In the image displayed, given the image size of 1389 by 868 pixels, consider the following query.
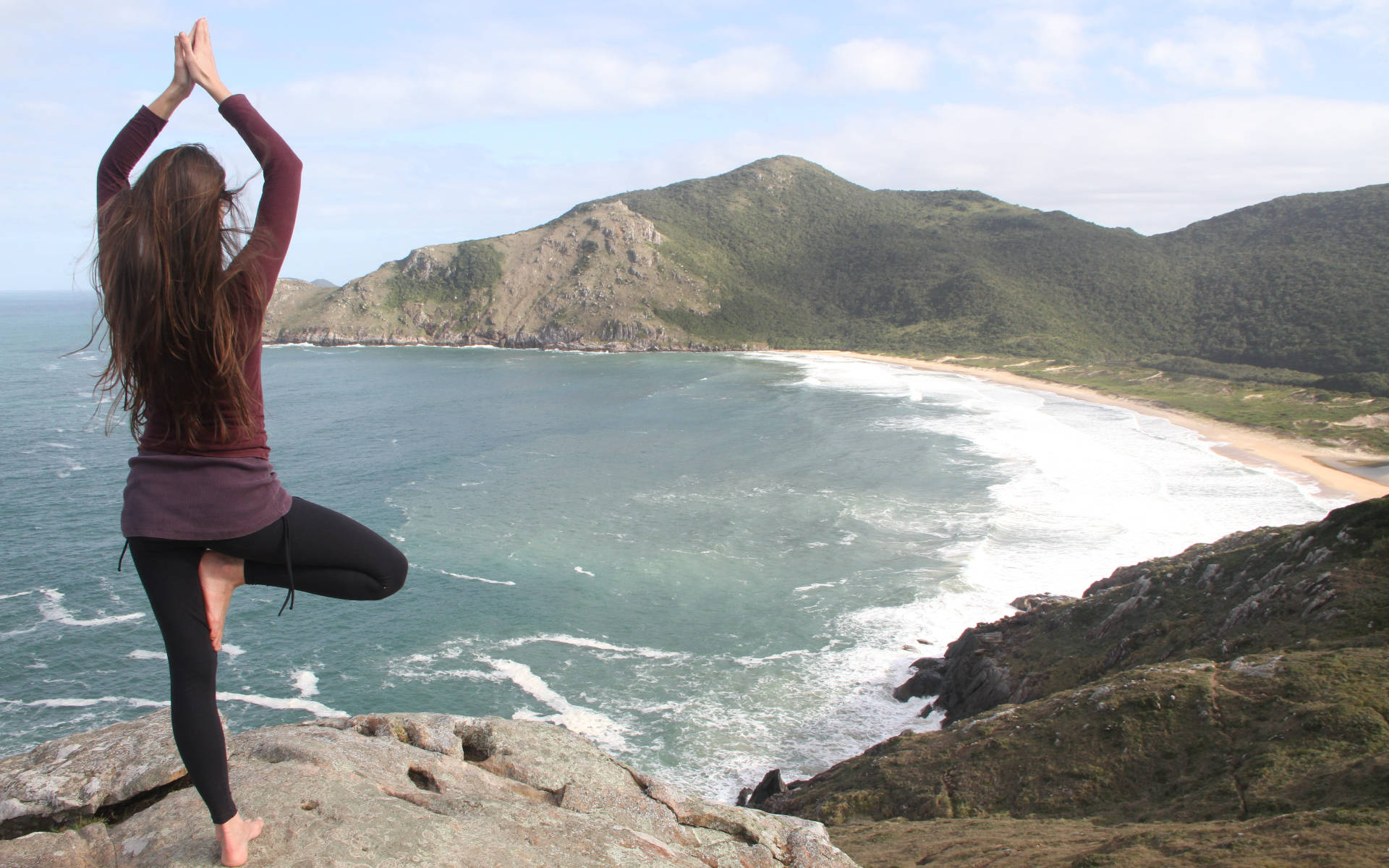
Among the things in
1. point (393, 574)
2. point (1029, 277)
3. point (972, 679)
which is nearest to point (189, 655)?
point (393, 574)

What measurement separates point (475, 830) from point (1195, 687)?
14483 mm

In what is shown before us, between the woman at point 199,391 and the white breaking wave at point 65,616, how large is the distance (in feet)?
92.0

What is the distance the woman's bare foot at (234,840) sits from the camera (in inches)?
153

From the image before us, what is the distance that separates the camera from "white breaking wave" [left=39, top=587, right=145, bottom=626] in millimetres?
25906

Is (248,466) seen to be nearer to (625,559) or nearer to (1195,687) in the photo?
(1195,687)

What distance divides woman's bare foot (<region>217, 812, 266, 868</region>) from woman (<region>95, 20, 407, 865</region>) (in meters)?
0.36

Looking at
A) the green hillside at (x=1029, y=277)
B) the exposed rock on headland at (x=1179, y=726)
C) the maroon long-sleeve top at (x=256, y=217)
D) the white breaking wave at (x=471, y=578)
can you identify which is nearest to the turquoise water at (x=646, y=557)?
the white breaking wave at (x=471, y=578)

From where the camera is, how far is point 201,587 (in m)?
3.34

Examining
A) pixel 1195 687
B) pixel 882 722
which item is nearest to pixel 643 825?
pixel 1195 687

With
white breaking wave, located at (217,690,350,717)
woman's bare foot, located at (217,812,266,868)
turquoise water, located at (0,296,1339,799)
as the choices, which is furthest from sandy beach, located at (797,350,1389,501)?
woman's bare foot, located at (217,812,266,868)

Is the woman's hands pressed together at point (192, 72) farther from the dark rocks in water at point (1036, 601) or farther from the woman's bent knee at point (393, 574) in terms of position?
the dark rocks in water at point (1036, 601)

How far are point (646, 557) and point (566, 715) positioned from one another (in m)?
11.6

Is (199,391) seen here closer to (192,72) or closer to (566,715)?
(192,72)

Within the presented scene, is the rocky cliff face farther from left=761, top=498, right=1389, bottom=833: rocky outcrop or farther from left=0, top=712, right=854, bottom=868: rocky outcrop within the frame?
left=0, top=712, right=854, bottom=868: rocky outcrop
